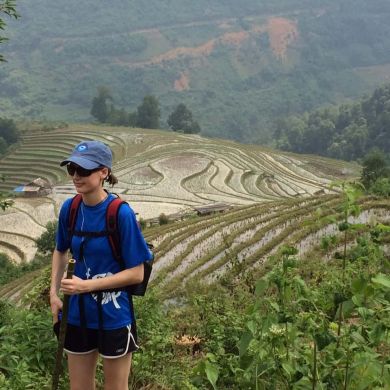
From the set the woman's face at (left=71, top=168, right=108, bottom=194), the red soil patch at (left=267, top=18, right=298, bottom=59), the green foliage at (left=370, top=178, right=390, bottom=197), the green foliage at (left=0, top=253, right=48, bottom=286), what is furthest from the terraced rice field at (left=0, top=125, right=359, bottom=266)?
the red soil patch at (left=267, top=18, right=298, bottom=59)

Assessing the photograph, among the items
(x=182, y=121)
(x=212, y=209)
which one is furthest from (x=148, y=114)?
(x=212, y=209)

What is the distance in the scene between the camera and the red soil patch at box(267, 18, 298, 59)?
5876 inches

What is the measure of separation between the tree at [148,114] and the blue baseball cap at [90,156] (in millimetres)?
62532

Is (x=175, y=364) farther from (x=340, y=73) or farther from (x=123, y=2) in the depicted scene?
(x=123, y=2)

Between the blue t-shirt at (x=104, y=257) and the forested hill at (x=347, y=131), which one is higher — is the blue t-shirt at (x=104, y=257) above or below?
above

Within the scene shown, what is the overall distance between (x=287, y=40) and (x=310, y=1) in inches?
1404

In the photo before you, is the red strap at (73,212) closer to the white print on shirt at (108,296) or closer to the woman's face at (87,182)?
the woman's face at (87,182)

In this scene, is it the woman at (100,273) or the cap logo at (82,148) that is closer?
the woman at (100,273)

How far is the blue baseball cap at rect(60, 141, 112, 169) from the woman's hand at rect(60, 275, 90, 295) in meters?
0.62

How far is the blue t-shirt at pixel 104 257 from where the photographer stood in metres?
2.86

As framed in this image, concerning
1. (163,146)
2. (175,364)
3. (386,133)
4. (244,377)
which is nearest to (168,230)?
(175,364)

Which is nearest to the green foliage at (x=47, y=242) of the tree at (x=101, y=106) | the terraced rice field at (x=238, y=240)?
the terraced rice field at (x=238, y=240)

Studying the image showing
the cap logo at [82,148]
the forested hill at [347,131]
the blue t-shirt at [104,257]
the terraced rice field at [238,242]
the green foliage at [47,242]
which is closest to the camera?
the blue t-shirt at [104,257]

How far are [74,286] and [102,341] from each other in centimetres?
41
